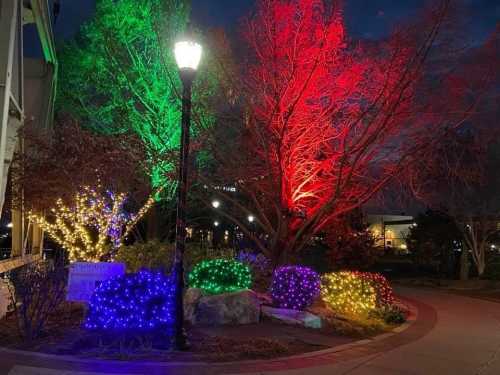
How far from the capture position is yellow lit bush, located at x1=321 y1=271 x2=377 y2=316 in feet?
40.2

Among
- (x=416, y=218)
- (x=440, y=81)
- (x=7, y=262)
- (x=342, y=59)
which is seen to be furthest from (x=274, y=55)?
(x=416, y=218)

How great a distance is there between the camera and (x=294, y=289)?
1177 cm

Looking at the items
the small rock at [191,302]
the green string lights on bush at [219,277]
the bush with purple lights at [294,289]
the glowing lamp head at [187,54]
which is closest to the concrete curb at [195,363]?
the small rock at [191,302]

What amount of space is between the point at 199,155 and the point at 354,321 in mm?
9043

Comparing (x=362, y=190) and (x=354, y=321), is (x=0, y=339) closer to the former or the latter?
(x=354, y=321)

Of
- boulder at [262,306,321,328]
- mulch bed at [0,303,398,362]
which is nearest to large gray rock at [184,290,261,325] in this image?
mulch bed at [0,303,398,362]

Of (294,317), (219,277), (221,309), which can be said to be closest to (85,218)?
(219,277)

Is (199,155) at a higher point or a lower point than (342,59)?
lower

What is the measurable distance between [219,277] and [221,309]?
1.56m

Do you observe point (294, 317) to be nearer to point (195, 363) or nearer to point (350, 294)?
point (350, 294)

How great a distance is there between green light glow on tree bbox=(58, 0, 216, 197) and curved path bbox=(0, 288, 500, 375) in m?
11.6

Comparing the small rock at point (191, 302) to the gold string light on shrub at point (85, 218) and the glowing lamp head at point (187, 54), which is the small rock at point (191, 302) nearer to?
the glowing lamp head at point (187, 54)

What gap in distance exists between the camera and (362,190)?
1560cm

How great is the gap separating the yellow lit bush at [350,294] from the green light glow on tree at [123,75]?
8.73 m
